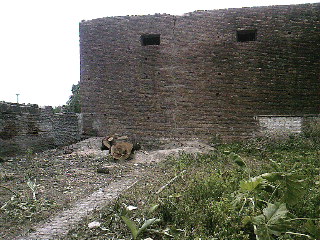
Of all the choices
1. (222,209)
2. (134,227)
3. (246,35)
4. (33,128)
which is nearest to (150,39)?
(246,35)

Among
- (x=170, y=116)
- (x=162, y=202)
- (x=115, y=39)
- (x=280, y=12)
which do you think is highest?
(x=280, y=12)

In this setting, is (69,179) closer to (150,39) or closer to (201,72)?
(201,72)

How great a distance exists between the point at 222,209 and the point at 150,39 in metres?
7.82

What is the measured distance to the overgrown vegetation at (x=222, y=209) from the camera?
2322 millimetres

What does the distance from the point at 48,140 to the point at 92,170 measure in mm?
3181

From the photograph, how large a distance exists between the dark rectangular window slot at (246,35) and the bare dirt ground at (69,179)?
157 inches

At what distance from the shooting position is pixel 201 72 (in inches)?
356

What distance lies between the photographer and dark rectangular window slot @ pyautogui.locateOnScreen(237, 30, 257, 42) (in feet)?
29.6

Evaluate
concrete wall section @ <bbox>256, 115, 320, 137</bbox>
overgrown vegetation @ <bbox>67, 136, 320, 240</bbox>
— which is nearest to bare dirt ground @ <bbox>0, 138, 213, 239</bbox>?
overgrown vegetation @ <bbox>67, 136, 320, 240</bbox>

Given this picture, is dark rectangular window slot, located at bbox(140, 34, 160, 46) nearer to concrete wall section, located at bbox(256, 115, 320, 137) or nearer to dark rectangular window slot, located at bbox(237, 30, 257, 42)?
dark rectangular window slot, located at bbox(237, 30, 257, 42)

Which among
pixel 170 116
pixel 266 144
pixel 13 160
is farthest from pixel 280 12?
pixel 13 160

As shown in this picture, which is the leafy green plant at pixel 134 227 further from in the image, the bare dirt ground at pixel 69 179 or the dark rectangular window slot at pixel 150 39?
the dark rectangular window slot at pixel 150 39

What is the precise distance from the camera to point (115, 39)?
9.47m

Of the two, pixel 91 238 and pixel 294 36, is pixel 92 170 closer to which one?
pixel 91 238
